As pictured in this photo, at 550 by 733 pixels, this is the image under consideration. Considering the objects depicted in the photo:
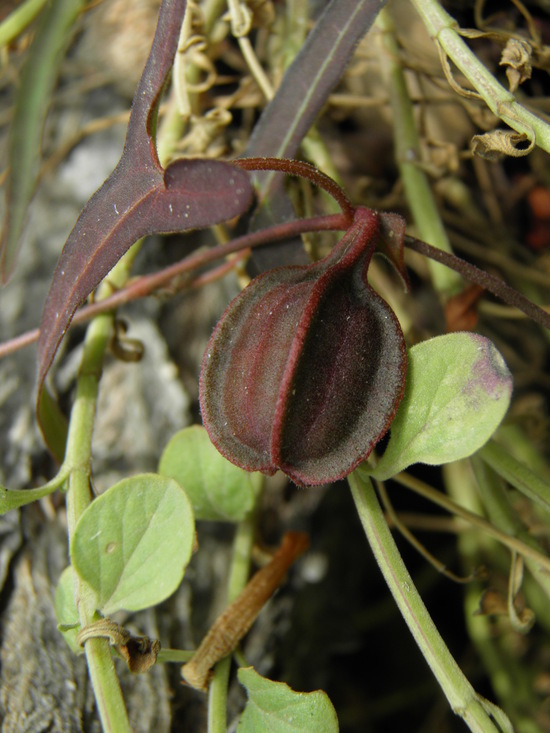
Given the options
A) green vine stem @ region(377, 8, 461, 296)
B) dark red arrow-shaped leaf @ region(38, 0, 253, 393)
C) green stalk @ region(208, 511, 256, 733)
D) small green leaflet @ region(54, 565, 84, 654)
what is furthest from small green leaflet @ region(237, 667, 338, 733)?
green vine stem @ region(377, 8, 461, 296)

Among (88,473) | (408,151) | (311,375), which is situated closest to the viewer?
(311,375)

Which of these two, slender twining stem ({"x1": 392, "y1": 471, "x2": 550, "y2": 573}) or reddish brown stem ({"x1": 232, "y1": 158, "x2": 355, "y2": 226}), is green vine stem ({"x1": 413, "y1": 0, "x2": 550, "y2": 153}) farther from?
slender twining stem ({"x1": 392, "y1": 471, "x2": 550, "y2": 573})

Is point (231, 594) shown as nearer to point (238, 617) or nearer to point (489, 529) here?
point (238, 617)

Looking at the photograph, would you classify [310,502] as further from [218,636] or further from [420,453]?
[420,453]

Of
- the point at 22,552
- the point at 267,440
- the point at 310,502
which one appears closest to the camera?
A: the point at 267,440

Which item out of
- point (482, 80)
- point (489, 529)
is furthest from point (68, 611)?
point (482, 80)

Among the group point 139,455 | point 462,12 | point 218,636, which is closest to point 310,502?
point 139,455
